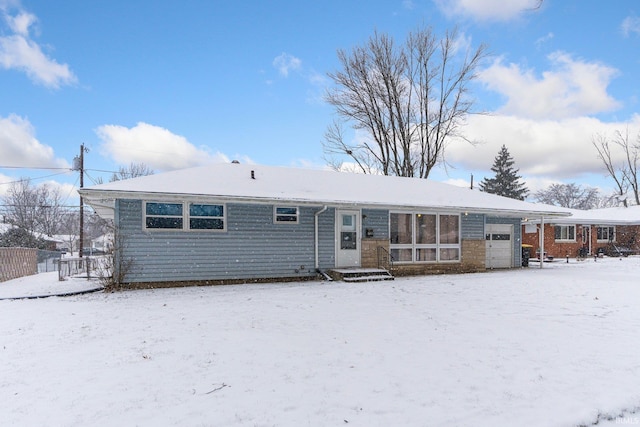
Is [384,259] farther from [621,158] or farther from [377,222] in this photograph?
[621,158]

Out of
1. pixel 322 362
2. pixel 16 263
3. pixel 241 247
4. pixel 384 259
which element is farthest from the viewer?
pixel 16 263

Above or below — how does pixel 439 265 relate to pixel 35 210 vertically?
below

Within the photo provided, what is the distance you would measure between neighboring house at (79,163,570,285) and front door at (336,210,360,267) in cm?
4

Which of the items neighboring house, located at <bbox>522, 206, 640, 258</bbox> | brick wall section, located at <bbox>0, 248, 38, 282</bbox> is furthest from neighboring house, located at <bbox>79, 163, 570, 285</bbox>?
neighboring house, located at <bbox>522, 206, 640, 258</bbox>

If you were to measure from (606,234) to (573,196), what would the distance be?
38.0 metres

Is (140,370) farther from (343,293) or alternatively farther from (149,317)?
(343,293)

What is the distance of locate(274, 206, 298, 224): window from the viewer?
1202cm

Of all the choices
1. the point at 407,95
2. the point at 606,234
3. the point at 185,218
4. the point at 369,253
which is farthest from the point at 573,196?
the point at 185,218

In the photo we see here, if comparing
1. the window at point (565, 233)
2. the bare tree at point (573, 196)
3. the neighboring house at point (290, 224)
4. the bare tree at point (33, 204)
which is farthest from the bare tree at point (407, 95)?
the bare tree at point (573, 196)

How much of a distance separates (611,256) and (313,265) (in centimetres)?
2335

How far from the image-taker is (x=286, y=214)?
12094mm

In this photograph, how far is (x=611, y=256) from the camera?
2472cm

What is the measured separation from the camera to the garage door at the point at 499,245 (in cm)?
1593

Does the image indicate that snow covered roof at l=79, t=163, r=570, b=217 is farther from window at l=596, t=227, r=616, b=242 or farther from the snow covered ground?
window at l=596, t=227, r=616, b=242
